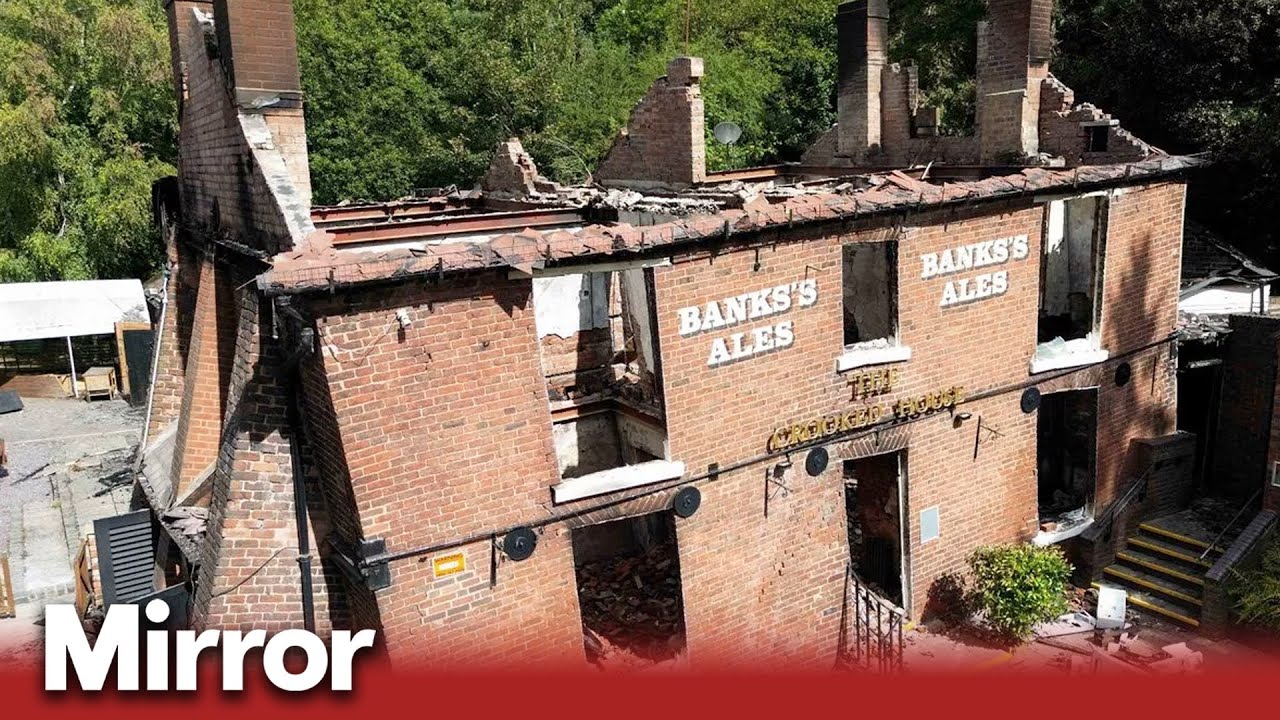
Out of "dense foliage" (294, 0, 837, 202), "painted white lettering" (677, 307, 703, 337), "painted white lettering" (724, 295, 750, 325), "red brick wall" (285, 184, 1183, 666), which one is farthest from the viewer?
"dense foliage" (294, 0, 837, 202)

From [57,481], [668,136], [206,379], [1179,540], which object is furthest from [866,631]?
[57,481]

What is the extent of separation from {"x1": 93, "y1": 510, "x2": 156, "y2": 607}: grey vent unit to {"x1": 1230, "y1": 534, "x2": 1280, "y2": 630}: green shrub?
12.6 metres

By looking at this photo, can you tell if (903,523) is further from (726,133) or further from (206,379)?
(726,133)

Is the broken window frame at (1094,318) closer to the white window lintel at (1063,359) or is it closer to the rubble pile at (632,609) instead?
the white window lintel at (1063,359)

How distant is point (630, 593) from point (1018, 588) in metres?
4.79

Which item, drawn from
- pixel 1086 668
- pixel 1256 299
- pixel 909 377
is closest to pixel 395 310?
pixel 909 377

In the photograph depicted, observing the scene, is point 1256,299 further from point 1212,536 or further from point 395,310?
point 395,310

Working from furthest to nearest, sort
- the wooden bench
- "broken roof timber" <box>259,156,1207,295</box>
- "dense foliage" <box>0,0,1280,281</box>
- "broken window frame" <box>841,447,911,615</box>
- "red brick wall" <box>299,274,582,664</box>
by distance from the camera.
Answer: the wooden bench, "dense foliage" <box>0,0,1280,281</box>, "broken window frame" <box>841,447,911,615</box>, "red brick wall" <box>299,274,582,664</box>, "broken roof timber" <box>259,156,1207,295</box>

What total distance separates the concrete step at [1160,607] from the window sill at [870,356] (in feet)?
14.7

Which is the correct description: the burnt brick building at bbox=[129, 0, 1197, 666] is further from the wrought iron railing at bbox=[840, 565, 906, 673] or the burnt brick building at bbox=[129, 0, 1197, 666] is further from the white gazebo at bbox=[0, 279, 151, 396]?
the white gazebo at bbox=[0, 279, 151, 396]

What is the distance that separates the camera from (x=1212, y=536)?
1251 centimetres

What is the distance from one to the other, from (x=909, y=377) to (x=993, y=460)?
1874mm

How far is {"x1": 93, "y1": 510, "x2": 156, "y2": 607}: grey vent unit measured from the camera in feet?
37.0

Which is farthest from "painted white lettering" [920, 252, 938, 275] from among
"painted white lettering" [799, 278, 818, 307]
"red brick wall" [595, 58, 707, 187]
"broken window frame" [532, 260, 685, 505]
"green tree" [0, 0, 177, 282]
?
"green tree" [0, 0, 177, 282]
